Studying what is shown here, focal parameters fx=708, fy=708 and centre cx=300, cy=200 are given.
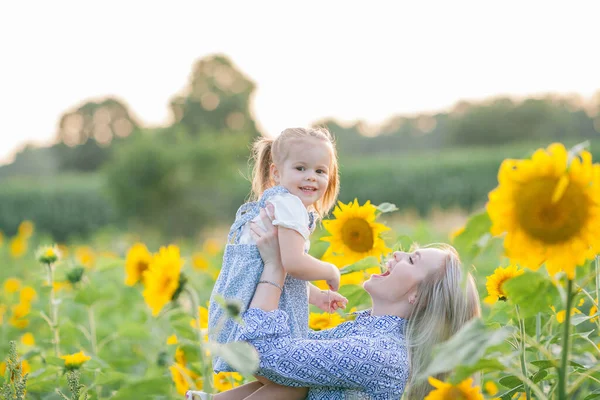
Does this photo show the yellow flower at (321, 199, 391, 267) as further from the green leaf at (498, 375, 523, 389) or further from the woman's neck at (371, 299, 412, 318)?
the green leaf at (498, 375, 523, 389)

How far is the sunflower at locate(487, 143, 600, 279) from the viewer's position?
3.92ft

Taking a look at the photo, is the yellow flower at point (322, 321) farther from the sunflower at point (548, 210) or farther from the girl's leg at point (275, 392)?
the sunflower at point (548, 210)

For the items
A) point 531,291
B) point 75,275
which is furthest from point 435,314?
point 75,275

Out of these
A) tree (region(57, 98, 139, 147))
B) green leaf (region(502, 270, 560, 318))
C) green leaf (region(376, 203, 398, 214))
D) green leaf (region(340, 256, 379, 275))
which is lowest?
green leaf (region(340, 256, 379, 275))

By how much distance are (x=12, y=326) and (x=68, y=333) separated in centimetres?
135

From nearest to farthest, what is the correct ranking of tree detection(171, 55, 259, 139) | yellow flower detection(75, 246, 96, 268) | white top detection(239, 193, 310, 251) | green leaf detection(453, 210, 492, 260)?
1. green leaf detection(453, 210, 492, 260)
2. white top detection(239, 193, 310, 251)
3. yellow flower detection(75, 246, 96, 268)
4. tree detection(171, 55, 259, 139)

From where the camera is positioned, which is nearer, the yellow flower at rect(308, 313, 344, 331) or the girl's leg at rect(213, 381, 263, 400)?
the girl's leg at rect(213, 381, 263, 400)

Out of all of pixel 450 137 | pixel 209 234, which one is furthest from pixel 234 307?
pixel 450 137

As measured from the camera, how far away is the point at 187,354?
2.58 m

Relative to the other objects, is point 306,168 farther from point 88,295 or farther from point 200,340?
point 88,295

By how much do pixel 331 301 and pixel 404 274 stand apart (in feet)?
0.99

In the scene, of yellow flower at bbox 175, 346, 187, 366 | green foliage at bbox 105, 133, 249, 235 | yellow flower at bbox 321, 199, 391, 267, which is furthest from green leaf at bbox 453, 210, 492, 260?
green foliage at bbox 105, 133, 249, 235

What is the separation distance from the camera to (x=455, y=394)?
148 centimetres

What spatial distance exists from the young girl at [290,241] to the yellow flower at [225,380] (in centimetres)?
38
